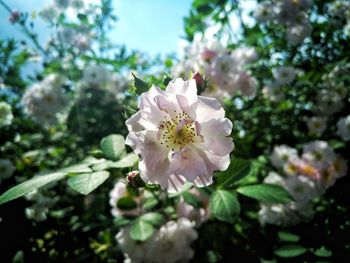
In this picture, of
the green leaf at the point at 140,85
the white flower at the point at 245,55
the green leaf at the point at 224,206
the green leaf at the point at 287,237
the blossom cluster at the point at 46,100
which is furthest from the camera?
the blossom cluster at the point at 46,100

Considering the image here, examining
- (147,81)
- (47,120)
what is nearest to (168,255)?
(147,81)

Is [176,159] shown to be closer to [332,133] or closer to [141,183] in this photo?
[141,183]

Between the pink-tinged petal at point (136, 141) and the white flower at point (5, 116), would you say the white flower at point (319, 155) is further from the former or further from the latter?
the white flower at point (5, 116)

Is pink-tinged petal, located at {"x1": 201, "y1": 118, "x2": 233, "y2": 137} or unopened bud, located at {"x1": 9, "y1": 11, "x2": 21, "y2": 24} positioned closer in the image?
pink-tinged petal, located at {"x1": 201, "y1": 118, "x2": 233, "y2": 137}

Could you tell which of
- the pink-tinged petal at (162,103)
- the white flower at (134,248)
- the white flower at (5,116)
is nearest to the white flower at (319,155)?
the white flower at (134,248)

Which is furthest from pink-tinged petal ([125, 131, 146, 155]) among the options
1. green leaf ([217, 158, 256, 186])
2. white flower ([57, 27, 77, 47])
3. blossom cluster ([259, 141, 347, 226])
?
white flower ([57, 27, 77, 47])

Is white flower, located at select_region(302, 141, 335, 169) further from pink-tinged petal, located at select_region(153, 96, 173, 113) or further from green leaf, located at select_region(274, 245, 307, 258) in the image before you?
pink-tinged petal, located at select_region(153, 96, 173, 113)

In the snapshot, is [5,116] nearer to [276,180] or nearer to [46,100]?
[46,100]
